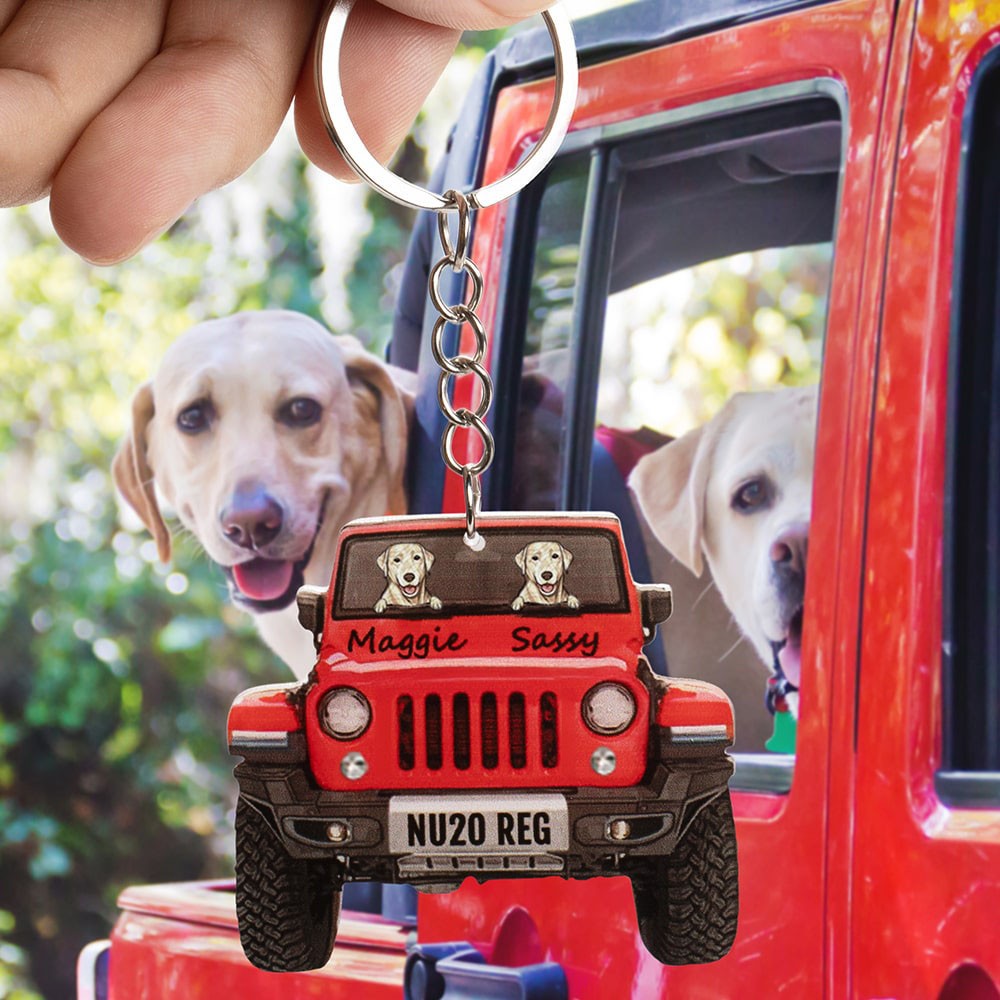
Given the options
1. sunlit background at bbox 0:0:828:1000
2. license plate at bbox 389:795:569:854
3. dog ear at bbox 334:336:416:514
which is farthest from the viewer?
sunlit background at bbox 0:0:828:1000

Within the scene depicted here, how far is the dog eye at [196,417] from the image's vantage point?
173 cm

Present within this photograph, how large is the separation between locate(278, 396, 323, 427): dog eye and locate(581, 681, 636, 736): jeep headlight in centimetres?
90

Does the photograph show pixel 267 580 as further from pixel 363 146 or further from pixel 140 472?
pixel 363 146

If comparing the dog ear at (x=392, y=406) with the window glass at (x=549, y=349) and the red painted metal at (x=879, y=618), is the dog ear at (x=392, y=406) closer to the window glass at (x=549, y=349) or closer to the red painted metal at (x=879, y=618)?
the window glass at (x=549, y=349)

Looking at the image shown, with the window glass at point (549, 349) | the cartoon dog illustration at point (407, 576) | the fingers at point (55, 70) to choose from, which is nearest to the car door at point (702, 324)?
the window glass at point (549, 349)

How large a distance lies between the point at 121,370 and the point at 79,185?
6.48 ft

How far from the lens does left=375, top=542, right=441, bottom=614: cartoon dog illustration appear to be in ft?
2.90

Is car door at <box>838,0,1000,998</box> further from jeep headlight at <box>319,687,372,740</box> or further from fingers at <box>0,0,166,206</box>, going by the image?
fingers at <box>0,0,166,206</box>

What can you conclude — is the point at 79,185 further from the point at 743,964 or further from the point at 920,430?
the point at 743,964

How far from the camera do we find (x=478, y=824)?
79 cm

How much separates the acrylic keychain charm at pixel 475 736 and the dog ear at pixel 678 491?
0.50 meters

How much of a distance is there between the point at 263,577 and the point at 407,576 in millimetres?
867

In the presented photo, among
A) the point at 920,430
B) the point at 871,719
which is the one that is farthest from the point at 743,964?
the point at 920,430

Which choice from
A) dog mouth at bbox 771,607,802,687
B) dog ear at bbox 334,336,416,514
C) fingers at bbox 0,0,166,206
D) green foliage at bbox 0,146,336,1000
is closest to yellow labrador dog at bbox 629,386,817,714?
dog mouth at bbox 771,607,802,687
